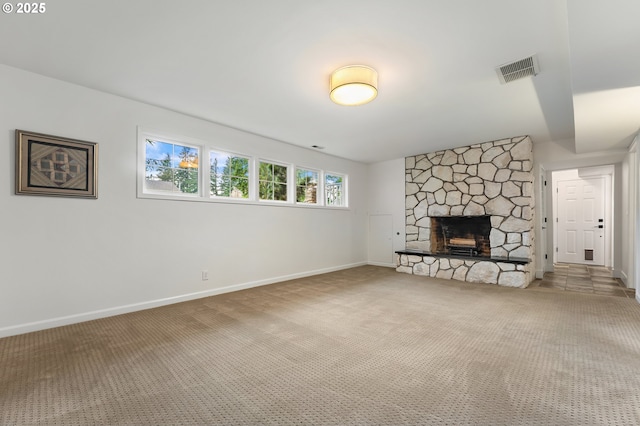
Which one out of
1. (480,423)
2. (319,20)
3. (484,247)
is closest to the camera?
(480,423)

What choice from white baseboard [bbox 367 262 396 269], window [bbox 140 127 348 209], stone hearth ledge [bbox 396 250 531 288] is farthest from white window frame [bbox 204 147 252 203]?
white baseboard [bbox 367 262 396 269]

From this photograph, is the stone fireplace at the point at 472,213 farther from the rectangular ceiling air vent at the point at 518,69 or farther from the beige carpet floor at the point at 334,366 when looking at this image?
the rectangular ceiling air vent at the point at 518,69

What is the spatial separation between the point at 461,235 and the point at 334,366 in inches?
203

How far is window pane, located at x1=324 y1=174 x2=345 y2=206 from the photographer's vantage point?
6.74 meters

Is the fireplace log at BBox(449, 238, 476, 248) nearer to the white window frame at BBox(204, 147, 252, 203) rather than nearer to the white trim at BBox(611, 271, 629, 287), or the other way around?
the white trim at BBox(611, 271, 629, 287)

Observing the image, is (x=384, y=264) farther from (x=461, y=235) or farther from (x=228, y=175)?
(x=228, y=175)

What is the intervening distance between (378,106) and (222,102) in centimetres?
213

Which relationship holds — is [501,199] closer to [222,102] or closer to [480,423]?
[480,423]

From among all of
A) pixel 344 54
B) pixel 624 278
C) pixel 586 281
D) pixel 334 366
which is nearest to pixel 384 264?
pixel 586 281

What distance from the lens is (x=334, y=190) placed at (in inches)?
273

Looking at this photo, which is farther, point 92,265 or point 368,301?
point 368,301

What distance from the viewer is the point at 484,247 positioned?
5938mm

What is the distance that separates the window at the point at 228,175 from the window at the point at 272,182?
1.07 ft

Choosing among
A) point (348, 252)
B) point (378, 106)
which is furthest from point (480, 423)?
point (348, 252)
